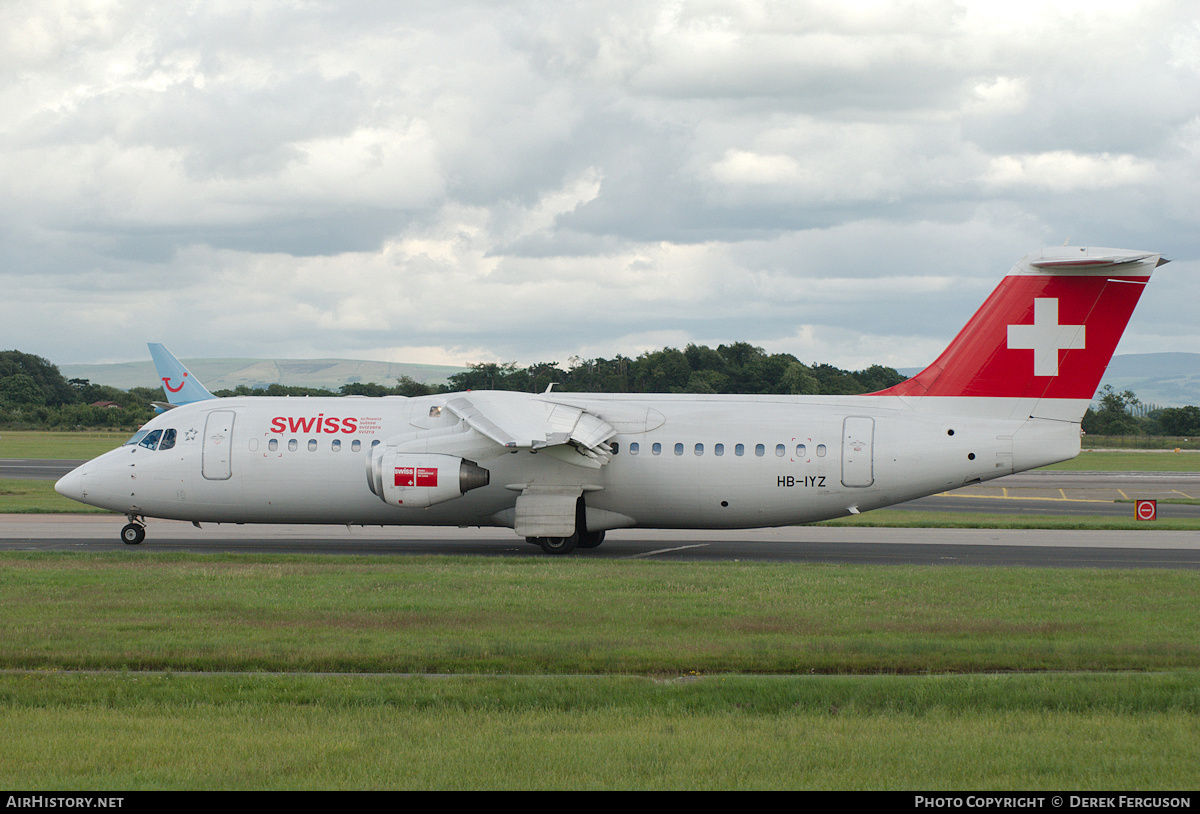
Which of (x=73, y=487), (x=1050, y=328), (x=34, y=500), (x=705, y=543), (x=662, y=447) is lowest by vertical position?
(x=34, y=500)

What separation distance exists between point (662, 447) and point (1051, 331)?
9.18m

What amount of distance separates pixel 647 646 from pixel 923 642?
3.51m

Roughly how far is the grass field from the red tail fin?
6.30m

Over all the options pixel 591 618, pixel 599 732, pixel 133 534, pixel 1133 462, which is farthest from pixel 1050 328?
pixel 1133 462

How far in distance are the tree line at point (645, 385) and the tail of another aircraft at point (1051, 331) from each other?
1162 centimetres

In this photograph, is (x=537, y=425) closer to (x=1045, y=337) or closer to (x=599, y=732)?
(x=1045, y=337)

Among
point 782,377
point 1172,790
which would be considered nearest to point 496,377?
point 782,377

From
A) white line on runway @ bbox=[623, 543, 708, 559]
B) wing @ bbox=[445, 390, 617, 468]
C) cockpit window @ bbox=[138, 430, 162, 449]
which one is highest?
wing @ bbox=[445, 390, 617, 468]

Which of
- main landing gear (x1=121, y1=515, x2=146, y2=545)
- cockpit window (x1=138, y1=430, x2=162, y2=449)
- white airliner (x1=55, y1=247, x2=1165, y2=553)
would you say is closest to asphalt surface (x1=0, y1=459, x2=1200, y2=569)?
main landing gear (x1=121, y1=515, x2=146, y2=545)

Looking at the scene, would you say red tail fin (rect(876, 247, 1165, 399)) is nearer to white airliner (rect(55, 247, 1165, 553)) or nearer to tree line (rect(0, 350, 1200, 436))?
white airliner (rect(55, 247, 1165, 553))

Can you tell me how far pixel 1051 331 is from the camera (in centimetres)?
2370

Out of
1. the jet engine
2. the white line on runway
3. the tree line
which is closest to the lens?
the jet engine

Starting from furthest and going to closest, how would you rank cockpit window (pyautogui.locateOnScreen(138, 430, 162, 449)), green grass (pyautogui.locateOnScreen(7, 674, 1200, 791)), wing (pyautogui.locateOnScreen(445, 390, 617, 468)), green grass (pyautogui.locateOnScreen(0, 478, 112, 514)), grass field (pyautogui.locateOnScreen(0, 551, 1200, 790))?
green grass (pyautogui.locateOnScreen(0, 478, 112, 514))
cockpit window (pyautogui.locateOnScreen(138, 430, 162, 449))
wing (pyautogui.locateOnScreen(445, 390, 617, 468))
grass field (pyautogui.locateOnScreen(0, 551, 1200, 790))
green grass (pyautogui.locateOnScreen(7, 674, 1200, 791))

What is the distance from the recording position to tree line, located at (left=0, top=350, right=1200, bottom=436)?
209 ft
